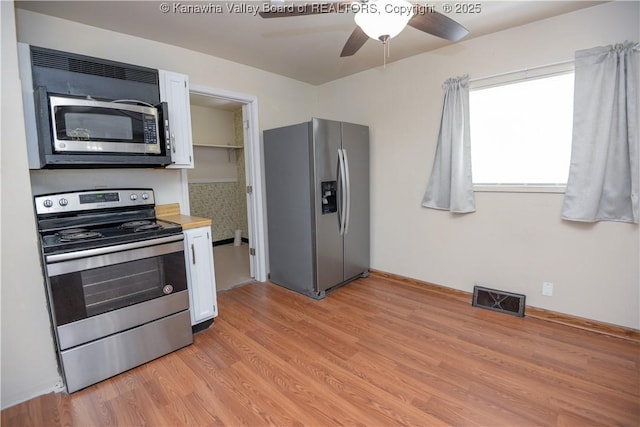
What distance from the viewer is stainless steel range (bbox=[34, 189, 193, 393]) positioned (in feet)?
5.78

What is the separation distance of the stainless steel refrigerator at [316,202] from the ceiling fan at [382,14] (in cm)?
133

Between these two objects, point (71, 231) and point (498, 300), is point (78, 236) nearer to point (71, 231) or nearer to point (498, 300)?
point (71, 231)

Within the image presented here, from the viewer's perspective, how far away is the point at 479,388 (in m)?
1.81

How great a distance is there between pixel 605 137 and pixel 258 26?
2738 mm

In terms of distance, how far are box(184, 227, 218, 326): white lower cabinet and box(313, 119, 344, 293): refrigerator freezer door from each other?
103cm

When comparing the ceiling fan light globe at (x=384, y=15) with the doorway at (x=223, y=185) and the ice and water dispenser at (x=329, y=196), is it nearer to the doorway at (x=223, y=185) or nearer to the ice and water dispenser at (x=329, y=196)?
the ice and water dispenser at (x=329, y=196)

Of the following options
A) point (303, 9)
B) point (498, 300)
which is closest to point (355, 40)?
point (303, 9)

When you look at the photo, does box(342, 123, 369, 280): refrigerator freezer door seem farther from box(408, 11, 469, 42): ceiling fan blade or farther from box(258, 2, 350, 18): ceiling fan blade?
box(258, 2, 350, 18): ceiling fan blade

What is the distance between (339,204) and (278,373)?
5.64ft

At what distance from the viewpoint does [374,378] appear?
6.27ft

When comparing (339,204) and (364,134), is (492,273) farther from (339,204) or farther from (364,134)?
(364,134)

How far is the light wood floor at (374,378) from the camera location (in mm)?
1627

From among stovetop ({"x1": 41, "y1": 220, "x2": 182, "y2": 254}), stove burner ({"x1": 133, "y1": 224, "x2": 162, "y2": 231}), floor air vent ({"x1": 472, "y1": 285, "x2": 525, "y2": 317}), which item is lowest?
floor air vent ({"x1": 472, "y1": 285, "x2": 525, "y2": 317})

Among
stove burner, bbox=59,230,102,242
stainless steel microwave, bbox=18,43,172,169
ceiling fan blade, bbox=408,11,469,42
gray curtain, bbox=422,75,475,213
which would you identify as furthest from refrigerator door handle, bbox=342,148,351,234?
stove burner, bbox=59,230,102,242
